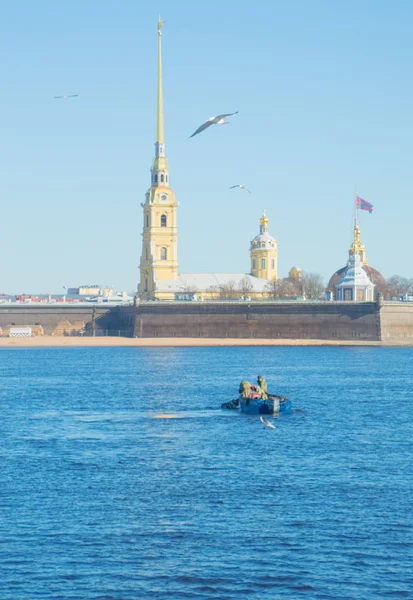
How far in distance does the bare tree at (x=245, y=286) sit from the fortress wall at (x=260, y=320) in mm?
35049

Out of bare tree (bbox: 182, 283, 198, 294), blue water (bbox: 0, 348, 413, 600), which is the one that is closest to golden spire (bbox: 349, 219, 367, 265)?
bare tree (bbox: 182, 283, 198, 294)

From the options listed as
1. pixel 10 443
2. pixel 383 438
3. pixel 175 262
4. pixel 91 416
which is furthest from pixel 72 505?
pixel 175 262

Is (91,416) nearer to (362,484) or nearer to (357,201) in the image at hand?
(362,484)

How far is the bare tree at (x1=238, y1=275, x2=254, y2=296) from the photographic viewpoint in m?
173

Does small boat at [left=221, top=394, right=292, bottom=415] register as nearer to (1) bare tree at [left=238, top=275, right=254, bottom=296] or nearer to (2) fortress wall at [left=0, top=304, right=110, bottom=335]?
(2) fortress wall at [left=0, top=304, right=110, bottom=335]

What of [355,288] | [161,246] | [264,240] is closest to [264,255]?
[264,240]

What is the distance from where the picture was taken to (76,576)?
25.3 metres

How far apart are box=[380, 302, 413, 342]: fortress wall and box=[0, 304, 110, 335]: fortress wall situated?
123 feet

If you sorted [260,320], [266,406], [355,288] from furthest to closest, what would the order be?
1. [355,288]
2. [260,320]
3. [266,406]

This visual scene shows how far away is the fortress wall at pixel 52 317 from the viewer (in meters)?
148

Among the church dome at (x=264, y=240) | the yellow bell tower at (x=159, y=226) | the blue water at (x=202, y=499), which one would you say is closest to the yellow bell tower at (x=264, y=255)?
the church dome at (x=264, y=240)

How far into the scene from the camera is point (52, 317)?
148 meters

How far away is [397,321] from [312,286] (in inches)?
2288

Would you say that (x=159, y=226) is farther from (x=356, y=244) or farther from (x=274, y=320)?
(x=274, y=320)
